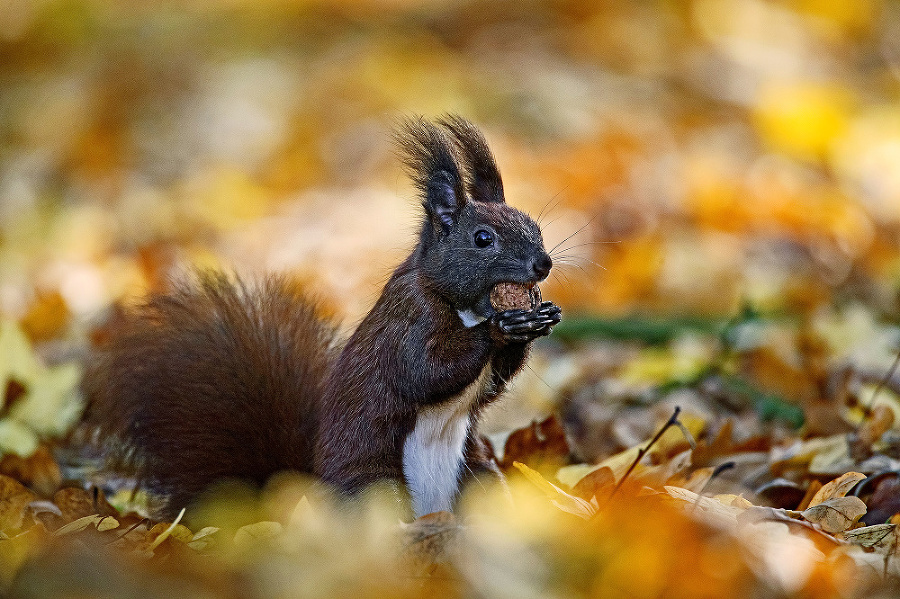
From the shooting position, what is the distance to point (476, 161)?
2.42m

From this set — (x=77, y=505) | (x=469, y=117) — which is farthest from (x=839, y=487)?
(x=469, y=117)

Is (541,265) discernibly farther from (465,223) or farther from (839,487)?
(839,487)

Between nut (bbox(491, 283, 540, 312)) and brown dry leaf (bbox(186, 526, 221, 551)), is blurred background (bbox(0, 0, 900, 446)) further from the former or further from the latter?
brown dry leaf (bbox(186, 526, 221, 551))

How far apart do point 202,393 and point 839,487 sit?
1444mm

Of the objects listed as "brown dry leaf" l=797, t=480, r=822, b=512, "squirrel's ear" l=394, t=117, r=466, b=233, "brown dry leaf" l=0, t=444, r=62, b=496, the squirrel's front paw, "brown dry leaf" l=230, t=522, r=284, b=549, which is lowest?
"brown dry leaf" l=0, t=444, r=62, b=496

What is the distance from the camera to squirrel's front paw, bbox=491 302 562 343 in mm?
2119

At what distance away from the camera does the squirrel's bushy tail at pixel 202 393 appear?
7.83ft

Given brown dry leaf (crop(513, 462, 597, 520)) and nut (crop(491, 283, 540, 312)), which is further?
nut (crop(491, 283, 540, 312))

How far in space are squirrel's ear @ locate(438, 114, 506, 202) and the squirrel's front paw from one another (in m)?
0.42

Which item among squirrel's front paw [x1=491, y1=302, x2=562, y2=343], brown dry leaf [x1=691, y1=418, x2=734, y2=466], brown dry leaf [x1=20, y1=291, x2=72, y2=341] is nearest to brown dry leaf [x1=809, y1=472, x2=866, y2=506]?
brown dry leaf [x1=691, y1=418, x2=734, y2=466]

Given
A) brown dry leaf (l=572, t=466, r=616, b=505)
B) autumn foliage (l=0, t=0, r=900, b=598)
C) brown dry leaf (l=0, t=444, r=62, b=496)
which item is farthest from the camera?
brown dry leaf (l=0, t=444, r=62, b=496)

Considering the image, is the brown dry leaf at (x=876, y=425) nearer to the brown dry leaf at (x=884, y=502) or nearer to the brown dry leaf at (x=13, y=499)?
the brown dry leaf at (x=884, y=502)

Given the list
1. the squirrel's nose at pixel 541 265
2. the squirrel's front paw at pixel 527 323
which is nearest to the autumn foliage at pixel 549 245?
the squirrel's front paw at pixel 527 323

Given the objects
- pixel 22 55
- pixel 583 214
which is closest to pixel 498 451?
pixel 583 214
